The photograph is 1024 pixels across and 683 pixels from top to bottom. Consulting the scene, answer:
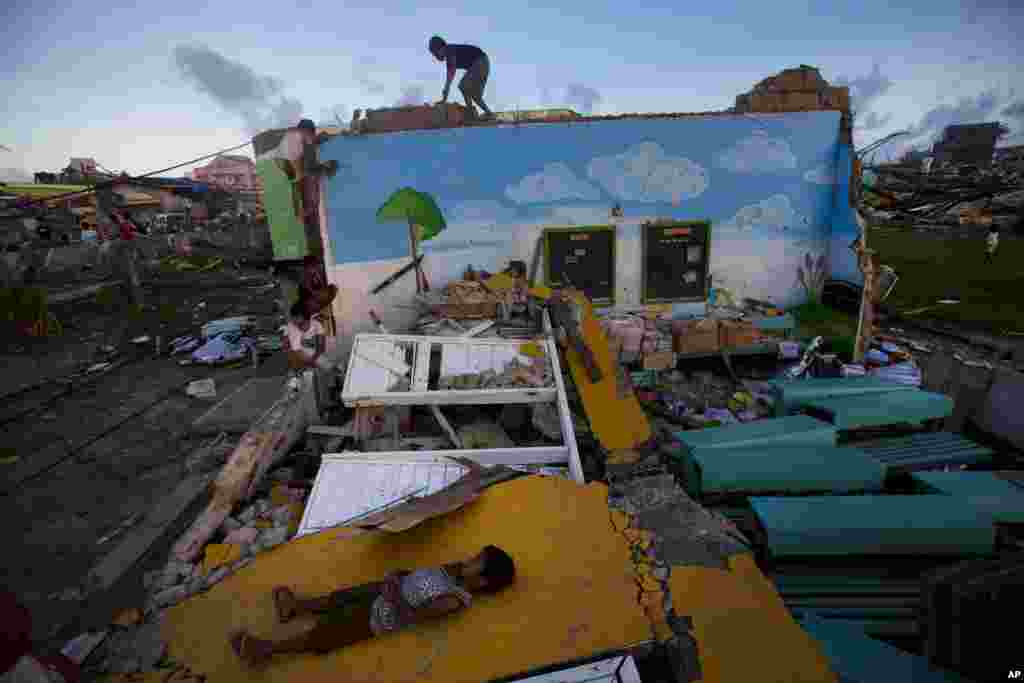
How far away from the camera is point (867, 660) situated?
2455 millimetres

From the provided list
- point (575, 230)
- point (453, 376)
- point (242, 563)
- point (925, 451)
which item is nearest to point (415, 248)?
point (575, 230)

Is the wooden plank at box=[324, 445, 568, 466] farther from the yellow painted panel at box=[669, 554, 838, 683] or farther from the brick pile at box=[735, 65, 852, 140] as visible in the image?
A: the brick pile at box=[735, 65, 852, 140]

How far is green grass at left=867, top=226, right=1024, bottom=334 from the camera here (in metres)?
9.87

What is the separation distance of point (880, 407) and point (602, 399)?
3020 mm

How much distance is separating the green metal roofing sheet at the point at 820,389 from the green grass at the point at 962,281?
20.2 feet

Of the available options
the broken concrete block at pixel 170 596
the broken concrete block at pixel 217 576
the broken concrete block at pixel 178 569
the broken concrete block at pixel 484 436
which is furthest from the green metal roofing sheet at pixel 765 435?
the broken concrete block at pixel 178 569

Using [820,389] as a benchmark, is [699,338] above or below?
above

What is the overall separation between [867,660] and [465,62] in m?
8.95

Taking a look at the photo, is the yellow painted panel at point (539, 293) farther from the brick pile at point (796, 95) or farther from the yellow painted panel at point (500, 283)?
the brick pile at point (796, 95)

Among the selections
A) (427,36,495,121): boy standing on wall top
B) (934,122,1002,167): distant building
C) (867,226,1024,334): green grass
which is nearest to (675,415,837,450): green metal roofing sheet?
(427,36,495,121): boy standing on wall top

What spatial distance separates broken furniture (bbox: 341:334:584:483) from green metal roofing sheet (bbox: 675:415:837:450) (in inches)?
50.5

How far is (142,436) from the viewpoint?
22.3ft

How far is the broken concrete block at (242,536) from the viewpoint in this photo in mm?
4090

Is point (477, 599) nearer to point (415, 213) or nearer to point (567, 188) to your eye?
point (415, 213)
